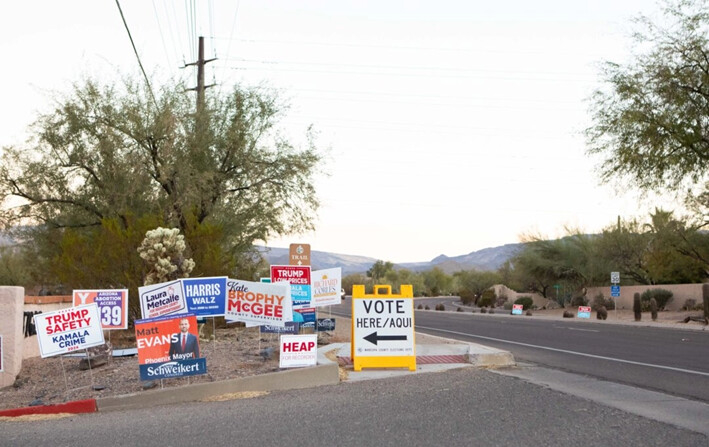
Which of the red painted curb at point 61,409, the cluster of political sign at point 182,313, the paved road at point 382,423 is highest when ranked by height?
the cluster of political sign at point 182,313

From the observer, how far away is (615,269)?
57.2m

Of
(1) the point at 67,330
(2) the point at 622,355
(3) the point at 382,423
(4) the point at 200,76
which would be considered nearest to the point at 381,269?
(4) the point at 200,76

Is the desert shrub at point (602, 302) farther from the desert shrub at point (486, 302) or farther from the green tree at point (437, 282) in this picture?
the green tree at point (437, 282)

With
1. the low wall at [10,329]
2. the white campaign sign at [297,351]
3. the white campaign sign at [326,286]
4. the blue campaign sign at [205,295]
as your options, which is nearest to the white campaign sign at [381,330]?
the white campaign sign at [297,351]

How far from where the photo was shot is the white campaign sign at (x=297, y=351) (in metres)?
13.1

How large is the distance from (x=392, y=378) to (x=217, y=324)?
13.5 meters

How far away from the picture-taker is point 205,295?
52.8 feet

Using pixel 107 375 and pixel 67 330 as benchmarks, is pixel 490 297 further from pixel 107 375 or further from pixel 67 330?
pixel 67 330

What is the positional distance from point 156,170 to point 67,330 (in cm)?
1486

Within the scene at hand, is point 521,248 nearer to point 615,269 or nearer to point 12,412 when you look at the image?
point 615,269

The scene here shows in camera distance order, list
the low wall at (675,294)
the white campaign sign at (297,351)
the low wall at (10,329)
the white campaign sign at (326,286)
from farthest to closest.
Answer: the low wall at (675,294) → the white campaign sign at (326,286) → the low wall at (10,329) → the white campaign sign at (297,351)

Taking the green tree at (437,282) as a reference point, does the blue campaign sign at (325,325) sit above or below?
below

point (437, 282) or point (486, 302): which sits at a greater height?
point (437, 282)

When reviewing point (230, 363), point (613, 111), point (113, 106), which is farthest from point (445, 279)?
point (230, 363)
